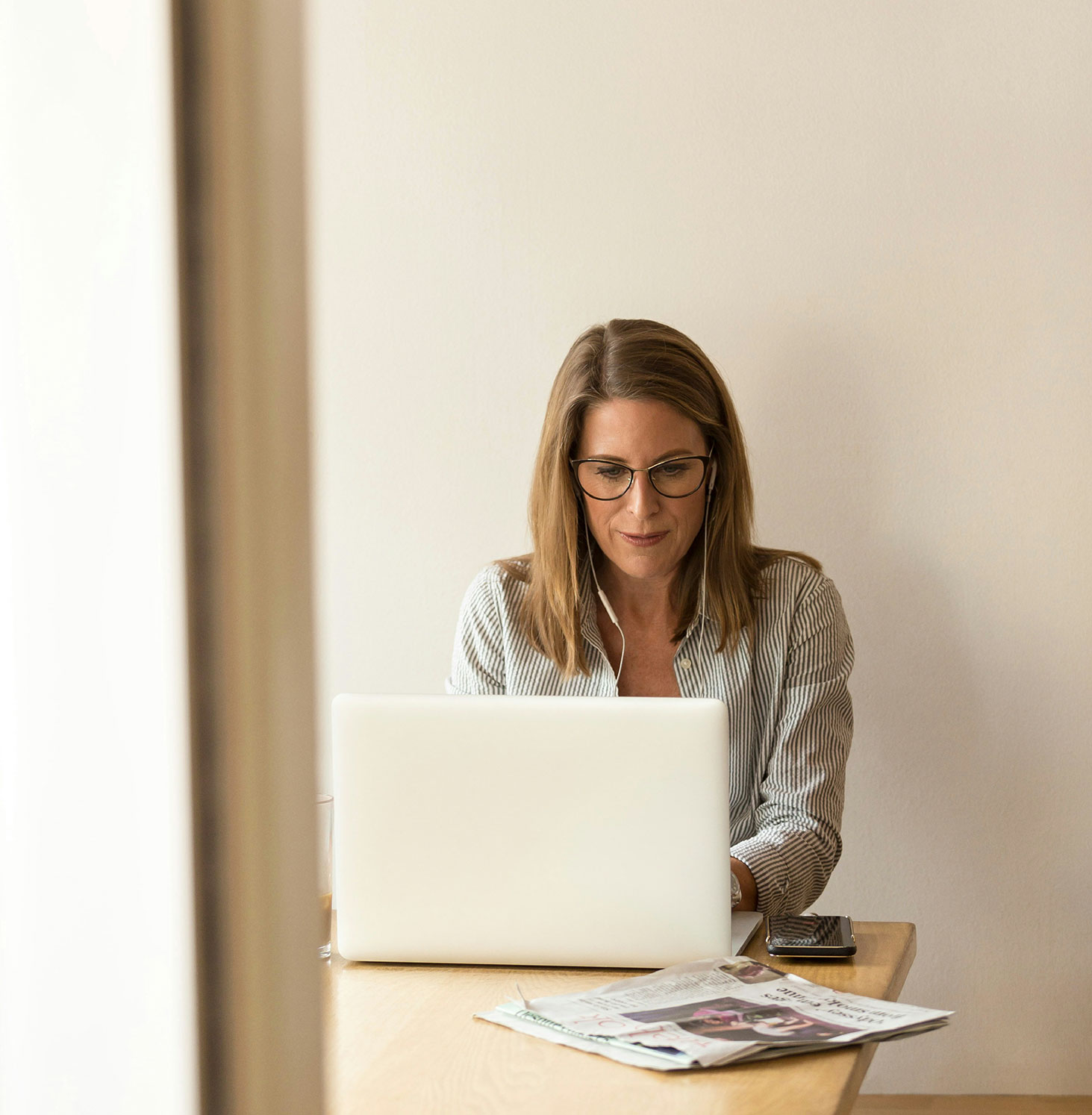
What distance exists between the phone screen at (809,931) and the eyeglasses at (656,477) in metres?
0.71

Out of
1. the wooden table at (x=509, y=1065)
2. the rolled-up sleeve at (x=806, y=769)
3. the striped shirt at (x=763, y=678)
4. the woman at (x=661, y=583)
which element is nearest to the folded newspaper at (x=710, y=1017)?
the wooden table at (x=509, y=1065)

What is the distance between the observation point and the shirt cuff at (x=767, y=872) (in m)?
1.41

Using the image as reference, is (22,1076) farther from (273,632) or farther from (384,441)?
(384,441)

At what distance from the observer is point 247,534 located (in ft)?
0.63

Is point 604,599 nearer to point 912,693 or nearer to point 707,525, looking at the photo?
point 707,525

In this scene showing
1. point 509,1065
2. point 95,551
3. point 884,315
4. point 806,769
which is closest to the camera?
point 95,551

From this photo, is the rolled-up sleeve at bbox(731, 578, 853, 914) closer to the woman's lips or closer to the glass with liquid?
the woman's lips

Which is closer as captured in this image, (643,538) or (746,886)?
(746,886)

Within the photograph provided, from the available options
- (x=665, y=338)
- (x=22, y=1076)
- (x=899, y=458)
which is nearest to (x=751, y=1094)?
(x=22, y=1076)

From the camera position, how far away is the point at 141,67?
185 mm

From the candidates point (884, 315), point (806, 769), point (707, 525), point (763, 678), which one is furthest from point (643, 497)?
point (884, 315)

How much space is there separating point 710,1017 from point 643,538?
2.96 ft

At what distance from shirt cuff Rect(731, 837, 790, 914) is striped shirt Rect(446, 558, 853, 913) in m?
0.12

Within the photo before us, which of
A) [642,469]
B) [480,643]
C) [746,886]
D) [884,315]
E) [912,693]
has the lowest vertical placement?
[746,886]
